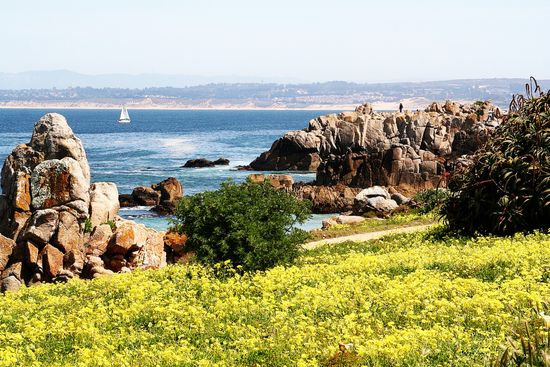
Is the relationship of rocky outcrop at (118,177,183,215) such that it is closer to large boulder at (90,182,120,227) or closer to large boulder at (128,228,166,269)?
large boulder at (90,182,120,227)

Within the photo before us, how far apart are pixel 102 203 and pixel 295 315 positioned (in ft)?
65.1

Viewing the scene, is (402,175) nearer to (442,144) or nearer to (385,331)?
(442,144)

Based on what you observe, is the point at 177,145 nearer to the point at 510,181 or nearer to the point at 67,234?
the point at 67,234

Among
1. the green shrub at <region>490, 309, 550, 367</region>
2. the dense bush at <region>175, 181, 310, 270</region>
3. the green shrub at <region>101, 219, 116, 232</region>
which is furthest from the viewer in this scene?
the green shrub at <region>101, 219, 116, 232</region>

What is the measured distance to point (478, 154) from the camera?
88.1 feet

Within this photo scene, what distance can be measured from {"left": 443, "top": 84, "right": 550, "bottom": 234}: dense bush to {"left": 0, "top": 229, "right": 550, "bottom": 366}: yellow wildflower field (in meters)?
3.74

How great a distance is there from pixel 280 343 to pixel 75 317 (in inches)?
191

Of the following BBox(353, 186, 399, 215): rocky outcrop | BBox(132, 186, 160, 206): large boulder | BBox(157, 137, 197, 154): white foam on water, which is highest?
BBox(353, 186, 399, 215): rocky outcrop

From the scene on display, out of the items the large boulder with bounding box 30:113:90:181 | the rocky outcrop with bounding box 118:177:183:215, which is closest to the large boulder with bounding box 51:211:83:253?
the large boulder with bounding box 30:113:90:181

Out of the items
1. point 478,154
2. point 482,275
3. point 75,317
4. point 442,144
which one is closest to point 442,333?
point 482,275

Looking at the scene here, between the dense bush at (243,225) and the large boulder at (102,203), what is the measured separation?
10.4 metres

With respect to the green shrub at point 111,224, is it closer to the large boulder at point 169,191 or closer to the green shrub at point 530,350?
the green shrub at point 530,350

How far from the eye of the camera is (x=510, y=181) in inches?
978

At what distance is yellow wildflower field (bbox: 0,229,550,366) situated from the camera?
1147 centimetres
